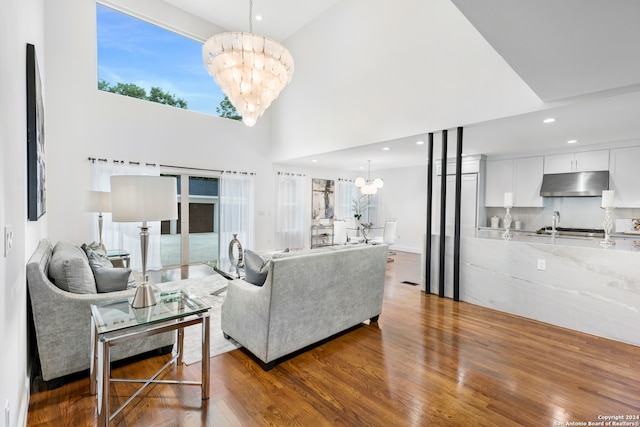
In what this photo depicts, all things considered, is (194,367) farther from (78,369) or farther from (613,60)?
(613,60)

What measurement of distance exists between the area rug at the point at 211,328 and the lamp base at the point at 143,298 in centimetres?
30

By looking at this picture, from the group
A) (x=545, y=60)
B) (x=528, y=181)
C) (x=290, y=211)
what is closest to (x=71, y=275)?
(x=545, y=60)

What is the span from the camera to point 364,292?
10.7 feet

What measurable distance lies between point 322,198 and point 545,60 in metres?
6.79

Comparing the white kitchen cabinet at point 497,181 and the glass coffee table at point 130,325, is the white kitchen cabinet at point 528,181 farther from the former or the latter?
the glass coffee table at point 130,325

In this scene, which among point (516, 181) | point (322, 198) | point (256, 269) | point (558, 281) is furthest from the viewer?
point (322, 198)

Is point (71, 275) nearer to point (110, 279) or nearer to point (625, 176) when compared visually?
point (110, 279)

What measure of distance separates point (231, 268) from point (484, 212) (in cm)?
572

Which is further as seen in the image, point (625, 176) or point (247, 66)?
point (625, 176)

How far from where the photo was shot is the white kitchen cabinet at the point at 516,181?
6.07 metres

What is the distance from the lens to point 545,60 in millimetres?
2400

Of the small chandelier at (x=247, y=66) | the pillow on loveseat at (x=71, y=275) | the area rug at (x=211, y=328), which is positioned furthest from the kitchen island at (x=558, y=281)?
the pillow on loveseat at (x=71, y=275)

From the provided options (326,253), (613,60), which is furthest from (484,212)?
(326,253)

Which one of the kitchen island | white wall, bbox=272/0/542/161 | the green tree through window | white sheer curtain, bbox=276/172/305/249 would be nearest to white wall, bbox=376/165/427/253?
white sheer curtain, bbox=276/172/305/249
